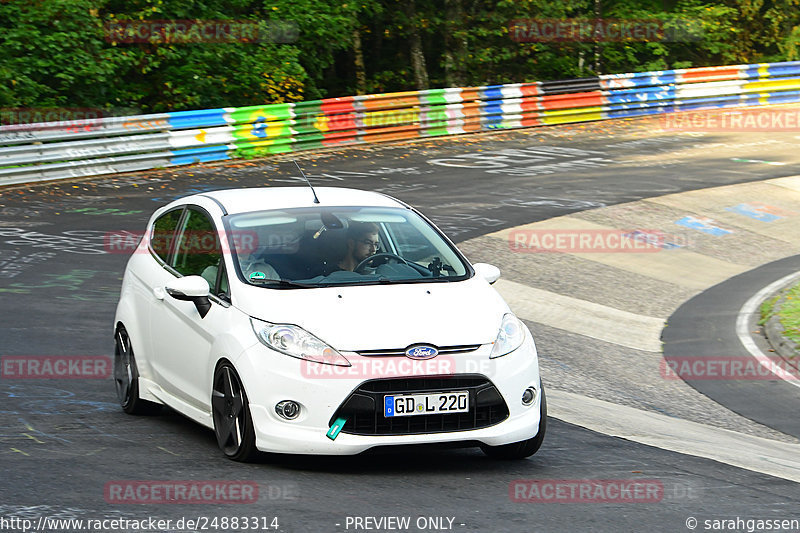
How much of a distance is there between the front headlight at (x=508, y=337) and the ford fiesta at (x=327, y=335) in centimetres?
1

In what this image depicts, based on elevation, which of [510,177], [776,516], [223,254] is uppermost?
[223,254]

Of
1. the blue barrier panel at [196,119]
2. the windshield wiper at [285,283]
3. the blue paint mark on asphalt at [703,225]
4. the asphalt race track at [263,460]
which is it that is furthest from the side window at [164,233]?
the blue barrier panel at [196,119]

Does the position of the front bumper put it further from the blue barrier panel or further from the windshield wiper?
the blue barrier panel

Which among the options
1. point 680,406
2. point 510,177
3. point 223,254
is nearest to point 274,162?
point 510,177

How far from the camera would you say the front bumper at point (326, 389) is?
6367 millimetres

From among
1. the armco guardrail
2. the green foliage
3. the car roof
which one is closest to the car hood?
the car roof

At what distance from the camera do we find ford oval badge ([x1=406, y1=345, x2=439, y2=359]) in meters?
6.39

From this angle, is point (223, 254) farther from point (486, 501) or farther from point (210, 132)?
point (210, 132)

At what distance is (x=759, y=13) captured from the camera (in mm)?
40938

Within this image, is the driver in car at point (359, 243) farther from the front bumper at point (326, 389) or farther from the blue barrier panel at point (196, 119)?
the blue barrier panel at point (196, 119)

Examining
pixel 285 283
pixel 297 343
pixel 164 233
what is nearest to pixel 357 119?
pixel 164 233

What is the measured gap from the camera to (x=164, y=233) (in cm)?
845

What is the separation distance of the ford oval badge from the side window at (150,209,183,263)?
2.51m

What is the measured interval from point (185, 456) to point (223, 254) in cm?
131
